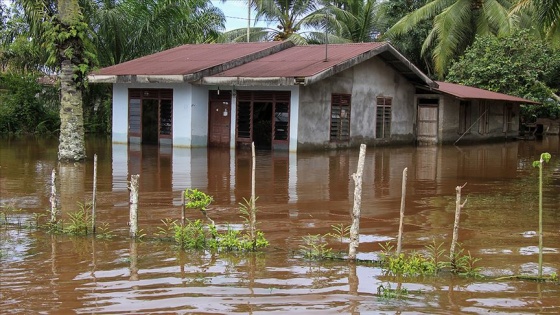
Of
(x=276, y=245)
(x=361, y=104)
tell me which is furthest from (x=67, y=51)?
(x=361, y=104)

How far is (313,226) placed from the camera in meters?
9.54

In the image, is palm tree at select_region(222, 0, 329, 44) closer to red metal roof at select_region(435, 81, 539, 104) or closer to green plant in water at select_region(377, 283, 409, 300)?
red metal roof at select_region(435, 81, 539, 104)

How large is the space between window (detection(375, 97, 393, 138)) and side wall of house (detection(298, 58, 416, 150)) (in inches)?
7.4

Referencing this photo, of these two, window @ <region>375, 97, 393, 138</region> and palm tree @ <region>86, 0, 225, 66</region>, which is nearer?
palm tree @ <region>86, 0, 225, 66</region>

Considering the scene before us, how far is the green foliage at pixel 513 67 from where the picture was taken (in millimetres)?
30844

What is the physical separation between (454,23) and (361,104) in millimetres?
9902

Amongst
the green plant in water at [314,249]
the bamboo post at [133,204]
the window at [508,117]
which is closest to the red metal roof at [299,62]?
the window at [508,117]

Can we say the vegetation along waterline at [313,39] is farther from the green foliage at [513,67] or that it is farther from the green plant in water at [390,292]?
the green plant in water at [390,292]

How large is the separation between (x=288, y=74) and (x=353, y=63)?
2.73 metres

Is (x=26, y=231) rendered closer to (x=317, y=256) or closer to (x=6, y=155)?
(x=317, y=256)

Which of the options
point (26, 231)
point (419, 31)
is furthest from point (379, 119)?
point (26, 231)

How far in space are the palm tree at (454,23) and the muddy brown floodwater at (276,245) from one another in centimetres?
1521

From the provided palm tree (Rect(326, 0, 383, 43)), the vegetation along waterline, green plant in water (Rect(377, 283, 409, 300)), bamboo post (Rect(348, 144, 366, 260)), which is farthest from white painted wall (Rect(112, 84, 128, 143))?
green plant in water (Rect(377, 283, 409, 300))

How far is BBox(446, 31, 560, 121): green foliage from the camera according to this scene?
101 ft
